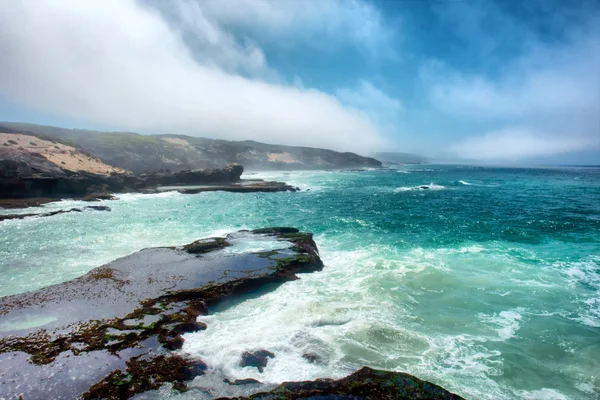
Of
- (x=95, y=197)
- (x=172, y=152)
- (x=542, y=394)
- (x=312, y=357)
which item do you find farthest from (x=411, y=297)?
(x=172, y=152)

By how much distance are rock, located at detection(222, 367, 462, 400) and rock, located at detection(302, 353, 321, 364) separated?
66.3 inches

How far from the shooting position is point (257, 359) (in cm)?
895

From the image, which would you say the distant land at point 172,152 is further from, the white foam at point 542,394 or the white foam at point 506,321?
the white foam at point 542,394

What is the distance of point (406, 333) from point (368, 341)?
5.12 ft

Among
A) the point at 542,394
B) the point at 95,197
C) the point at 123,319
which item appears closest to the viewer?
the point at 542,394

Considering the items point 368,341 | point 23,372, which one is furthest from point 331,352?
point 23,372

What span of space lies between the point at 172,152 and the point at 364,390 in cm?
11729

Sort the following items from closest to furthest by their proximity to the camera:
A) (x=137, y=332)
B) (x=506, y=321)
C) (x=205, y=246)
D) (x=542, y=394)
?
1. (x=542, y=394)
2. (x=137, y=332)
3. (x=506, y=321)
4. (x=205, y=246)

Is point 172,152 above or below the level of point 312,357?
above

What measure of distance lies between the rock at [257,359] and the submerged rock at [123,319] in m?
1.21

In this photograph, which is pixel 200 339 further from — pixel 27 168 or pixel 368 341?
pixel 27 168

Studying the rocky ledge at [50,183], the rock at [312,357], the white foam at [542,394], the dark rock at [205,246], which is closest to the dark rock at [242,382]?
the rock at [312,357]

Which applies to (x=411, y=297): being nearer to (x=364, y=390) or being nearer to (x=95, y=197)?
(x=364, y=390)

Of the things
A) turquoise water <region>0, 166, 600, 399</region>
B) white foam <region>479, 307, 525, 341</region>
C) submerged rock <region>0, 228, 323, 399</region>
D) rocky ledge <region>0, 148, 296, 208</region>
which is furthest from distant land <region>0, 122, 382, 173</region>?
white foam <region>479, 307, 525, 341</region>
